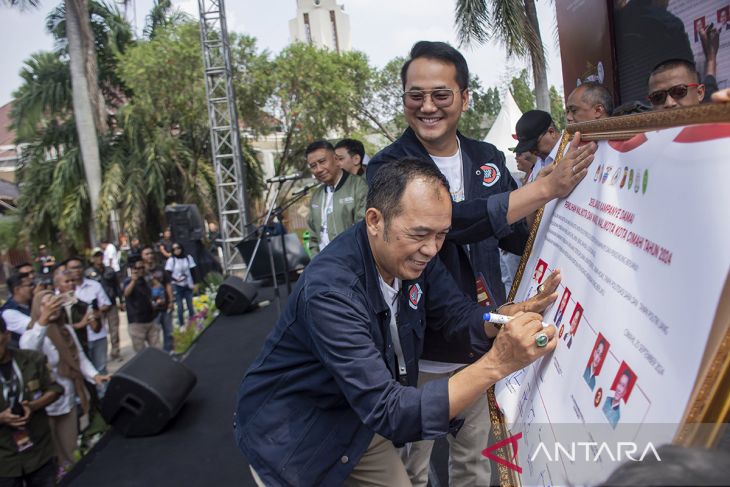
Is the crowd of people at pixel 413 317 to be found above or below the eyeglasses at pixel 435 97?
below

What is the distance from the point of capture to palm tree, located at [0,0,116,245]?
1351 cm

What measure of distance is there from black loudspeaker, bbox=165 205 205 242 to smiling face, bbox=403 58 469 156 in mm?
9570

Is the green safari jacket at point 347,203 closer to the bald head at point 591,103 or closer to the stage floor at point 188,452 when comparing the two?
the stage floor at point 188,452

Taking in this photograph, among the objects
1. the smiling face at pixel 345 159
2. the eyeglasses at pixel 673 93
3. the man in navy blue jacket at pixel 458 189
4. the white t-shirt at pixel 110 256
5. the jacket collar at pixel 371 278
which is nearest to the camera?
the jacket collar at pixel 371 278

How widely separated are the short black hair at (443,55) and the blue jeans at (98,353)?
Result: 502 cm

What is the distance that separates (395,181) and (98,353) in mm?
5374

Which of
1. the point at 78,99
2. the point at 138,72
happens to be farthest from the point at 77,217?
the point at 138,72

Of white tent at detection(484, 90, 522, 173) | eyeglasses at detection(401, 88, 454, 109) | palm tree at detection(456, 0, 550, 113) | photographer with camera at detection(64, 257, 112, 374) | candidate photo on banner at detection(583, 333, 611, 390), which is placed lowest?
photographer with camera at detection(64, 257, 112, 374)

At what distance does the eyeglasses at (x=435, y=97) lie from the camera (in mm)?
1946

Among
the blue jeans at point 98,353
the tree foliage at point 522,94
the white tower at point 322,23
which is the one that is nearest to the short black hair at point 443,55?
the blue jeans at point 98,353

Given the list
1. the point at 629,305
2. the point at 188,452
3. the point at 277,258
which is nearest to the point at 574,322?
the point at 629,305

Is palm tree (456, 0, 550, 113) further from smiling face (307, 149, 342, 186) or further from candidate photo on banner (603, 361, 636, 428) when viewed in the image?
candidate photo on banner (603, 361, 636, 428)

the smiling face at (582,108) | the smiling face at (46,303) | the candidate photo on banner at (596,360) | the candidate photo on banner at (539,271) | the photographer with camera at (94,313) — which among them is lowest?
the photographer with camera at (94,313)

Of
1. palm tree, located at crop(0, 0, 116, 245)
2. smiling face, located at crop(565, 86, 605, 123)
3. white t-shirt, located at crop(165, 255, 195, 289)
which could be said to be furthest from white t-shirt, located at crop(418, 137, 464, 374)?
palm tree, located at crop(0, 0, 116, 245)
